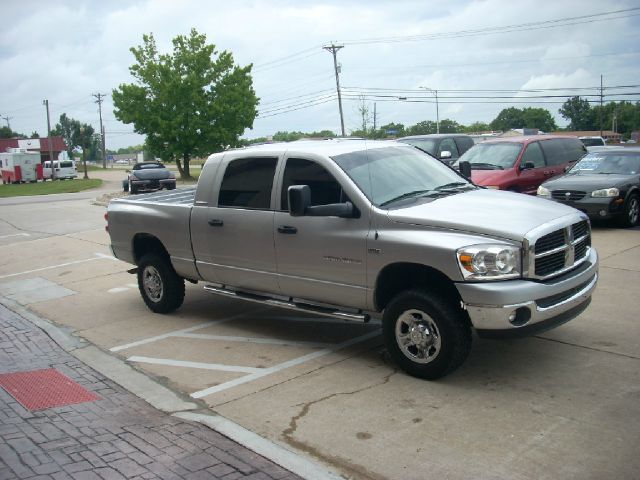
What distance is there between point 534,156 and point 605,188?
2.55 m

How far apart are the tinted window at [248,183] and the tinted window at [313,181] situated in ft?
0.70

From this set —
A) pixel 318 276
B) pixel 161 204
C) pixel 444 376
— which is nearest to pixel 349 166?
pixel 318 276

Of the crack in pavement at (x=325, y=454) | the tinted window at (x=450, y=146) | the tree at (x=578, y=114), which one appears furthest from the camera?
the tree at (x=578, y=114)

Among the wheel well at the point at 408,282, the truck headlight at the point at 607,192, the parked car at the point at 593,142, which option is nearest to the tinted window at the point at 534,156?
the truck headlight at the point at 607,192

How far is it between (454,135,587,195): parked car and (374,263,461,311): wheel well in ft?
26.9

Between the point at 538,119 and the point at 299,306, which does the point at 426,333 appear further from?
the point at 538,119

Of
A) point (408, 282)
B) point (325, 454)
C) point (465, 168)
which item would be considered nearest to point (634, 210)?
point (465, 168)

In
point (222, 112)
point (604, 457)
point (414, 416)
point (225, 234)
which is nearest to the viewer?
point (604, 457)

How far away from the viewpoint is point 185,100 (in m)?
50.2

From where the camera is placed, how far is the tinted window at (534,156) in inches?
557

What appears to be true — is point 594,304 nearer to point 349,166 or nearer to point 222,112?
point 349,166

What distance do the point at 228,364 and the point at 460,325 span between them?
228 centimetres

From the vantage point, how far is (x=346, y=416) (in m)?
4.75

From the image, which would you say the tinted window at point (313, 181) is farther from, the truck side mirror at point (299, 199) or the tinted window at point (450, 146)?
the tinted window at point (450, 146)
